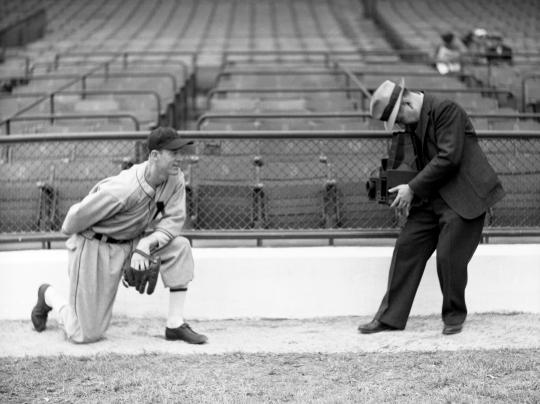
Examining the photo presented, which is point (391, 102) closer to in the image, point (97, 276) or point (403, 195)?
point (403, 195)

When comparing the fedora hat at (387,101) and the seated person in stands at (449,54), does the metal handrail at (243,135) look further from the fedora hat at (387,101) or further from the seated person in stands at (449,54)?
the seated person in stands at (449,54)

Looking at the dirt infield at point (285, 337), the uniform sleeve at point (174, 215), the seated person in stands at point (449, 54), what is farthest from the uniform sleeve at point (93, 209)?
the seated person in stands at point (449, 54)

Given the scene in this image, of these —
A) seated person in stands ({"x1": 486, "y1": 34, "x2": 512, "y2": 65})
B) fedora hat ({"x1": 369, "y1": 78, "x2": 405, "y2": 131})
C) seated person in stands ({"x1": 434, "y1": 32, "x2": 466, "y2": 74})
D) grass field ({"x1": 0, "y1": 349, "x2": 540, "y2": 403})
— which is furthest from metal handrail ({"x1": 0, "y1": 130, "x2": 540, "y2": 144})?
seated person in stands ({"x1": 486, "y1": 34, "x2": 512, "y2": 65})

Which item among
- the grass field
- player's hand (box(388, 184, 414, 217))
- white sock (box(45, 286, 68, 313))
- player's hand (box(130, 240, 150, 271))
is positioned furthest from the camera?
white sock (box(45, 286, 68, 313))

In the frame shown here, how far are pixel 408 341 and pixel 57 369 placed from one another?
2.11 metres

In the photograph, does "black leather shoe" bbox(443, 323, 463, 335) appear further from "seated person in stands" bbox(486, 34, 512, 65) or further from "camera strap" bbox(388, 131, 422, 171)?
"seated person in stands" bbox(486, 34, 512, 65)

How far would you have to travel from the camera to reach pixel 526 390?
4508 millimetres

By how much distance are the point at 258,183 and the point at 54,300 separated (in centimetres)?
179

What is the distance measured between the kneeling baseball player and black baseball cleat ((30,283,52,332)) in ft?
0.59

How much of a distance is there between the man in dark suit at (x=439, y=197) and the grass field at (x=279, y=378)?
0.54 m

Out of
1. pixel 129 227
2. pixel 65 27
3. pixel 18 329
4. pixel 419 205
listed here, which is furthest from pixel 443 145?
pixel 65 27

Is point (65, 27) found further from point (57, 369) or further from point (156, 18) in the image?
point (57, 369)

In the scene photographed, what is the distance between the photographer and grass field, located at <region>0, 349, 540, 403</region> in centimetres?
450

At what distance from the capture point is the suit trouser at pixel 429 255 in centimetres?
558
